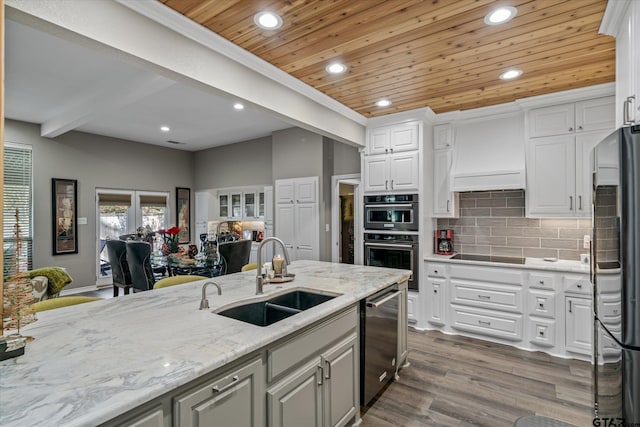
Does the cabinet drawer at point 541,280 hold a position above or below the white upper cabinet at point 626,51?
below

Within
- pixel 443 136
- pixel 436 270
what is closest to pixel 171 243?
pixel 436 270

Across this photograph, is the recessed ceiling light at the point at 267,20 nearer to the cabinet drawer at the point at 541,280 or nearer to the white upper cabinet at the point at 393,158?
the white upper cabinet at the point at 393,158

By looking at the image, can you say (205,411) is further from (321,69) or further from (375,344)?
(321,69)

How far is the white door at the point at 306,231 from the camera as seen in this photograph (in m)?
5.14

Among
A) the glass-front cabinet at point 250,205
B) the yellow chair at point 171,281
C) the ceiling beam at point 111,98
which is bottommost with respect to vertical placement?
the yellow chair at point 171,281

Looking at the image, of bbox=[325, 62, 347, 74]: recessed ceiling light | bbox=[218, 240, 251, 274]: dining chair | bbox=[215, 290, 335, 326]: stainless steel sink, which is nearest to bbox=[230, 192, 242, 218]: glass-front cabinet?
bbox=[218, 240, 251, 274]: dining chair

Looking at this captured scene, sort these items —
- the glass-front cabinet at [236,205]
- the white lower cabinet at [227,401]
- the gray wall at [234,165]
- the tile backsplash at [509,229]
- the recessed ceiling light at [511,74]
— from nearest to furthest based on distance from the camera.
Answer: the white lower cabinet at [227,401], the recessed ceiling light at [511,74], the tile backsplash at [509,229], the gray wall at [234,165], the glass-front cabinet at [236,205]

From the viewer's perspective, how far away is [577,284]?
10.3 feet

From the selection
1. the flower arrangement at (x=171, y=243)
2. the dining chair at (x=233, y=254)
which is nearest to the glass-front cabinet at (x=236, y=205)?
the flower arrangement at (x=171, y=243)

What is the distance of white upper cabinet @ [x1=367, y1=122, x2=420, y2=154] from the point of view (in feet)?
13.0

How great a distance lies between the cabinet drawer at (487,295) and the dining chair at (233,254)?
2692 millimetres

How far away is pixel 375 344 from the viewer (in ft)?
7.82

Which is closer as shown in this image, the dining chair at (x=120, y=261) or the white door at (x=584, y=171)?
the white door at (x=584, y=171)

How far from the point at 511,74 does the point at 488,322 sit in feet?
Answer: 8.56
